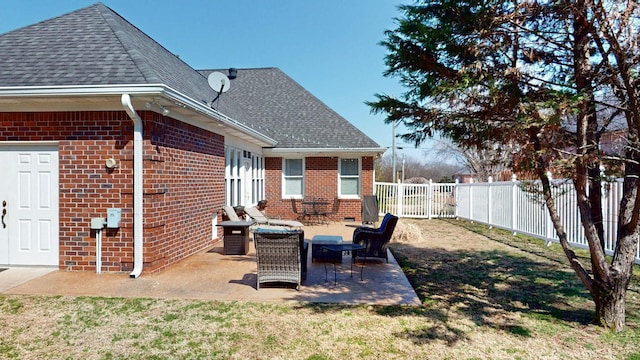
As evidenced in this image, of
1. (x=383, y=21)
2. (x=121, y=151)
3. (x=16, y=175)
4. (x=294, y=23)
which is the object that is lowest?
(x=16, y=175)

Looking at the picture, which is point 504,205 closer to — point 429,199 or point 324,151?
point 429,199

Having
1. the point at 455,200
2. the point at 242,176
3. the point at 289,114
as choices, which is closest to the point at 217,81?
the point at 242,176

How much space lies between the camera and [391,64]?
467cm

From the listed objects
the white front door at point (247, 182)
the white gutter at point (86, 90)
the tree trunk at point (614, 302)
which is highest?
the white gutter at point (86, 90)

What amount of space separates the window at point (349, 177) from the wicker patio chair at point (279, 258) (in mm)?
9070

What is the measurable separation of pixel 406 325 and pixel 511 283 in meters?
2.94

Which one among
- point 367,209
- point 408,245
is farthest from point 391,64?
point 367,209

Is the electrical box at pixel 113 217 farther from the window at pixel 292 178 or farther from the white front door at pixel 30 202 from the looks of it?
the window at pixel 292 178

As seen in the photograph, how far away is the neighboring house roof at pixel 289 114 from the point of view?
13.8 metres

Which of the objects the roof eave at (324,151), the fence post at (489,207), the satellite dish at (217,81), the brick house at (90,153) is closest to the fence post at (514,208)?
the fence post at (489,207)

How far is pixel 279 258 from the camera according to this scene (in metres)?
5.19

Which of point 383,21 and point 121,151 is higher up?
point 383,21

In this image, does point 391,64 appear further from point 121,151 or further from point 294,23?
point 294,23

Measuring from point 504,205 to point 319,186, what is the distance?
6.82 m
